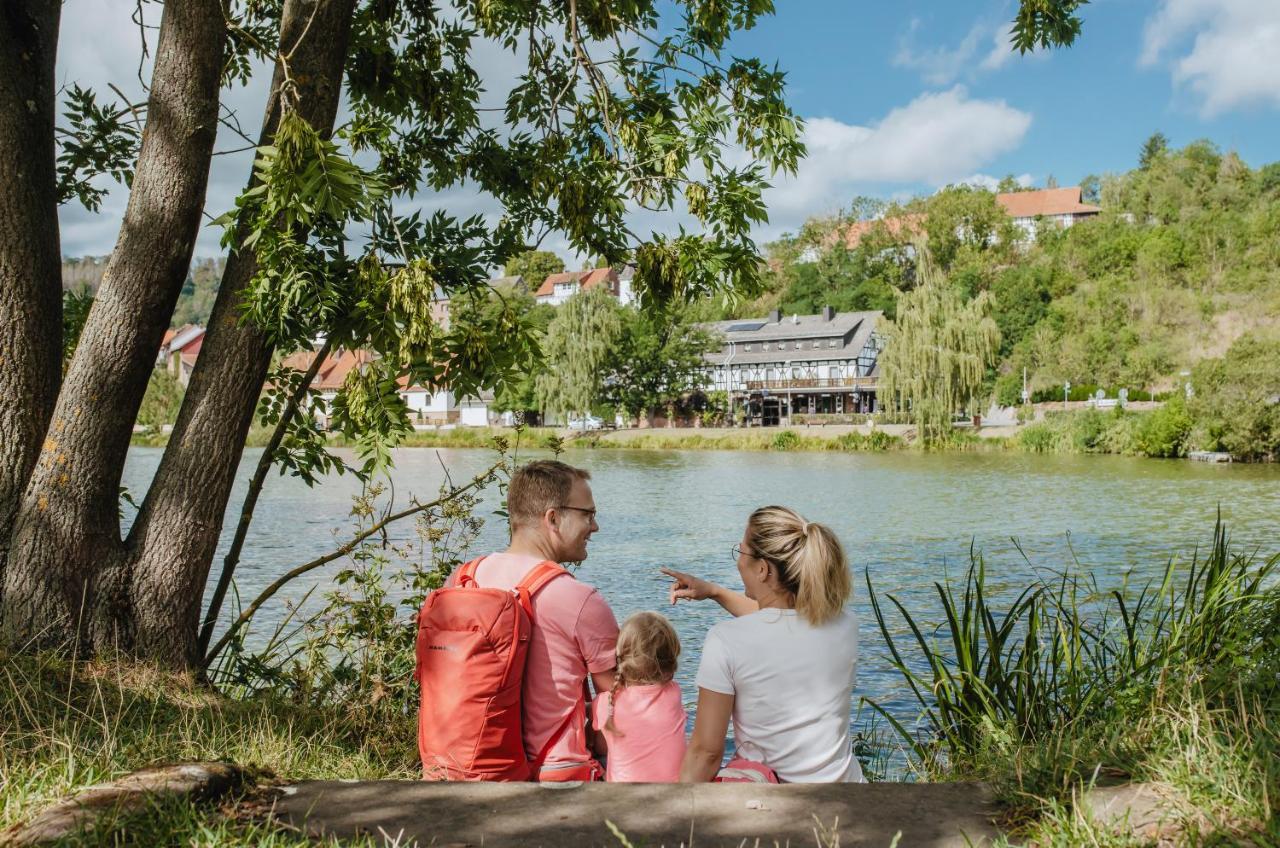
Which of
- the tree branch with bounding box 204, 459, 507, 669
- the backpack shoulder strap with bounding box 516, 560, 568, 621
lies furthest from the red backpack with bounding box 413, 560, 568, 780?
the tree branch with bounding box 204, 459, 507, 669

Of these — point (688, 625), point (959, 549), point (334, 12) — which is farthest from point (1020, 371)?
point (334, 12)

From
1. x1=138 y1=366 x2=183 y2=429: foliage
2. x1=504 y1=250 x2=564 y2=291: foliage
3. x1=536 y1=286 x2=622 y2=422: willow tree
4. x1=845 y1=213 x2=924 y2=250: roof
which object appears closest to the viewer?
x1=138 y1=366 x2=183 y2=429: foliage

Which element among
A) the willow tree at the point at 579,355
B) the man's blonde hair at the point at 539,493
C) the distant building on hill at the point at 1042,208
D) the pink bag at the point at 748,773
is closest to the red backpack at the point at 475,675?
the man's blonde hair at the point at 539,493

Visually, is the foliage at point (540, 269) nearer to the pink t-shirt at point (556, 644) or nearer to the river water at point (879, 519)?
the river water at point (879, 519)

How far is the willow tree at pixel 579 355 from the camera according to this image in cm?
5784

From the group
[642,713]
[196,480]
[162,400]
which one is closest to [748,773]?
[642,713]

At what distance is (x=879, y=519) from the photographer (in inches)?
859

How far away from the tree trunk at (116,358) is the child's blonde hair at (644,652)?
2462 millimetres

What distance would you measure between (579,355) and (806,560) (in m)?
54.8

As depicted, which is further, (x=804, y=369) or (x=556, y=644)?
(x=804, y=369)

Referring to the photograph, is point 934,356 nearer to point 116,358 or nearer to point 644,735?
point 116,358

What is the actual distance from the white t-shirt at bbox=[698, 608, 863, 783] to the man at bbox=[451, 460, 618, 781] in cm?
41

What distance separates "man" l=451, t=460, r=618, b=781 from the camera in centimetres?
335

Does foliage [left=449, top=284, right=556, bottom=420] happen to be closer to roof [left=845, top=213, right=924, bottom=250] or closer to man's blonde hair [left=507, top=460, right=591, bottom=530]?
man's blonde hair [left=507, top=460, right=591, bottom=530]
